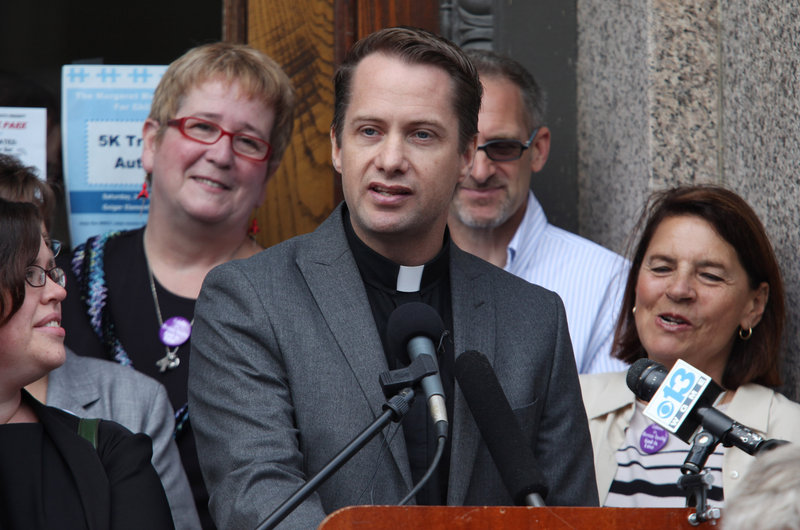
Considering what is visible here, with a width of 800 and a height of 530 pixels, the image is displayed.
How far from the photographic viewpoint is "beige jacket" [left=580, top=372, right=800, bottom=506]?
12.1ft

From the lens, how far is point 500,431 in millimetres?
2346

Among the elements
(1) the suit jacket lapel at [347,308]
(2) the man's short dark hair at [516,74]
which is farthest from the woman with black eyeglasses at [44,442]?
(2) the man's short dark hair at [516,74]

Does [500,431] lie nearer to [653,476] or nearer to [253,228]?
[653,476]

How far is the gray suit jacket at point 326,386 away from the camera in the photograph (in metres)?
2.76

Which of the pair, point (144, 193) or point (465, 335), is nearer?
point (465, 335)

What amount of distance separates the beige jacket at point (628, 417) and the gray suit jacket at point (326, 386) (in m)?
0.70

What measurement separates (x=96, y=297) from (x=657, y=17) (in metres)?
2.44

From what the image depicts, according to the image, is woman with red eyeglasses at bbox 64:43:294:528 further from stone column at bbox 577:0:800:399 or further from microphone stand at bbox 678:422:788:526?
microphone stand at bbox 678:422:788:526

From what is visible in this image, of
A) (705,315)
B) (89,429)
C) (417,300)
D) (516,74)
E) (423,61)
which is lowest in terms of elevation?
(89,429)

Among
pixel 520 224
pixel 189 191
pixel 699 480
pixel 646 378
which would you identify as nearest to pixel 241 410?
pixel 646 378

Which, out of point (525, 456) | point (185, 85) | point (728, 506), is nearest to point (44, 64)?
point (185, 85)

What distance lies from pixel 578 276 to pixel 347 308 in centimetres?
174

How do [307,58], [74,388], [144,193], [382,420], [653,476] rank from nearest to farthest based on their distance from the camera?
[382,420]
[74,388]
[653,476]
[144,193]
[307,58]

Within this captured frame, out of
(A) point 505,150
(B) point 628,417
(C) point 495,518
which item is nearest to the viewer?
(C) point 495,518
